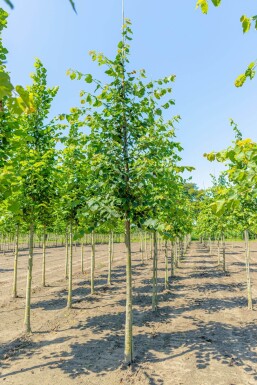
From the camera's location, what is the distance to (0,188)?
4.05 meters

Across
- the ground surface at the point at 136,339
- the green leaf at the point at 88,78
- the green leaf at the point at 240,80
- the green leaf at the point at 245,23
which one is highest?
the green leaf at the point at 88,78

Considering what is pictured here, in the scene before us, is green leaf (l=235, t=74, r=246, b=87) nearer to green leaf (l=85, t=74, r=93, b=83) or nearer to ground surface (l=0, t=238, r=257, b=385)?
green leaf (l=85, t=74, r=93, b=83)

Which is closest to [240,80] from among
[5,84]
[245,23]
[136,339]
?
[245,23]

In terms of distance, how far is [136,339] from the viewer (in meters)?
9.85

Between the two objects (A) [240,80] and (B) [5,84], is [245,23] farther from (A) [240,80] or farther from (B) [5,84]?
(B) [5,84]

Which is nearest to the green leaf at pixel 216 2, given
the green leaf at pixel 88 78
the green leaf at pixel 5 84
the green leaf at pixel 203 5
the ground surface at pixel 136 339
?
the green leaf at pixel 203 5

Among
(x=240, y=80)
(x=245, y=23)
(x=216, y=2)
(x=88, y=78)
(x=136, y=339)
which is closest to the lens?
(x=216, y=2)

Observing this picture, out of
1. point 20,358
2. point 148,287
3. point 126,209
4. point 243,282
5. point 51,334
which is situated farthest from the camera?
point 243,282

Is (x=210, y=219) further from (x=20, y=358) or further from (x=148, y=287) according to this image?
(x=20, y=358)

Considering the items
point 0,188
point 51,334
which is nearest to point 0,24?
point 0,188

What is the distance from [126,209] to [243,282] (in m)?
15.4

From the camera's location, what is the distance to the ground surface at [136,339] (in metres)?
7.41

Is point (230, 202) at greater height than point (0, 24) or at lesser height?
lesser

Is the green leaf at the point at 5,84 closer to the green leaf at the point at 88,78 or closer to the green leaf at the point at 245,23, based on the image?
the green leaf at the point at 245,23
